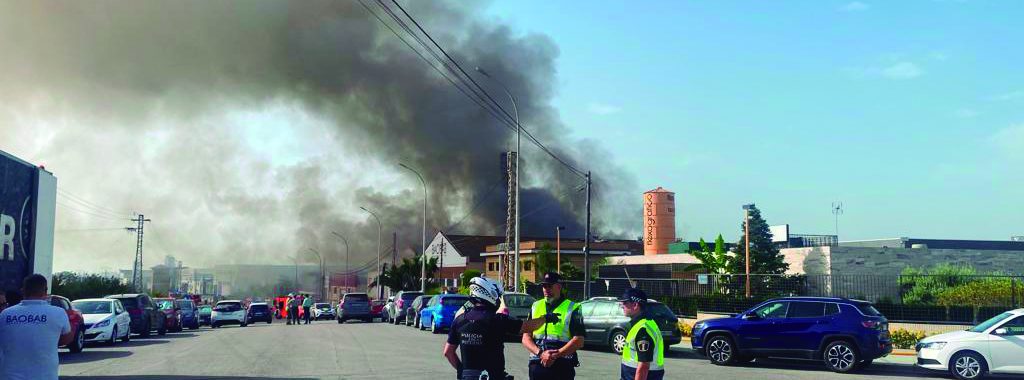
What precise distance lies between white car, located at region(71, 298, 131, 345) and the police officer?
17177mm

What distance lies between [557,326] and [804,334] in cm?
1118

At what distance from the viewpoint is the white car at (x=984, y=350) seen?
553 inches

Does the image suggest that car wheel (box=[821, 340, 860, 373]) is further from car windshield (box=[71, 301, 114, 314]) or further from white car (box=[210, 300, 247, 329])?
white car (box=[210, 300, 247, 329])

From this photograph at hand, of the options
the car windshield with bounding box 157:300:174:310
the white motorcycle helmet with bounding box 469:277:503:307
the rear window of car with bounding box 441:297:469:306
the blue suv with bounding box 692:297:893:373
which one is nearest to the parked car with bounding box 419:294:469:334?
the rear window of car with bounding box 441:297:469:306

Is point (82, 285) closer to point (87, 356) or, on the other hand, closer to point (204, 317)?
point (204, 317)

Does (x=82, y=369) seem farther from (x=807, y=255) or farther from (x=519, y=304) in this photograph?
(x=807, y=255)

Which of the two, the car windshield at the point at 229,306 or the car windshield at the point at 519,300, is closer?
the car windshield at the point at 519,300

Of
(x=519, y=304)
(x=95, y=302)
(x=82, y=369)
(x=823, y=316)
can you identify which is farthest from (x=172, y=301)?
(x=823, y=316)

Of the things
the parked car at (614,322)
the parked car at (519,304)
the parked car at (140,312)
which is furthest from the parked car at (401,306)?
the parked car at (614,322)

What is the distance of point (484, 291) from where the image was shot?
229 inches

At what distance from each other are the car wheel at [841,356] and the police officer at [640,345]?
33.7ft

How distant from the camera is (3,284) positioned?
1240 centimetres

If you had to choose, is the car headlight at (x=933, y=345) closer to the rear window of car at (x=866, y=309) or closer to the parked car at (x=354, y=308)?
the rear window of car at (x=866, y=309)

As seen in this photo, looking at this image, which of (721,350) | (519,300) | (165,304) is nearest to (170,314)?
(165,304)
